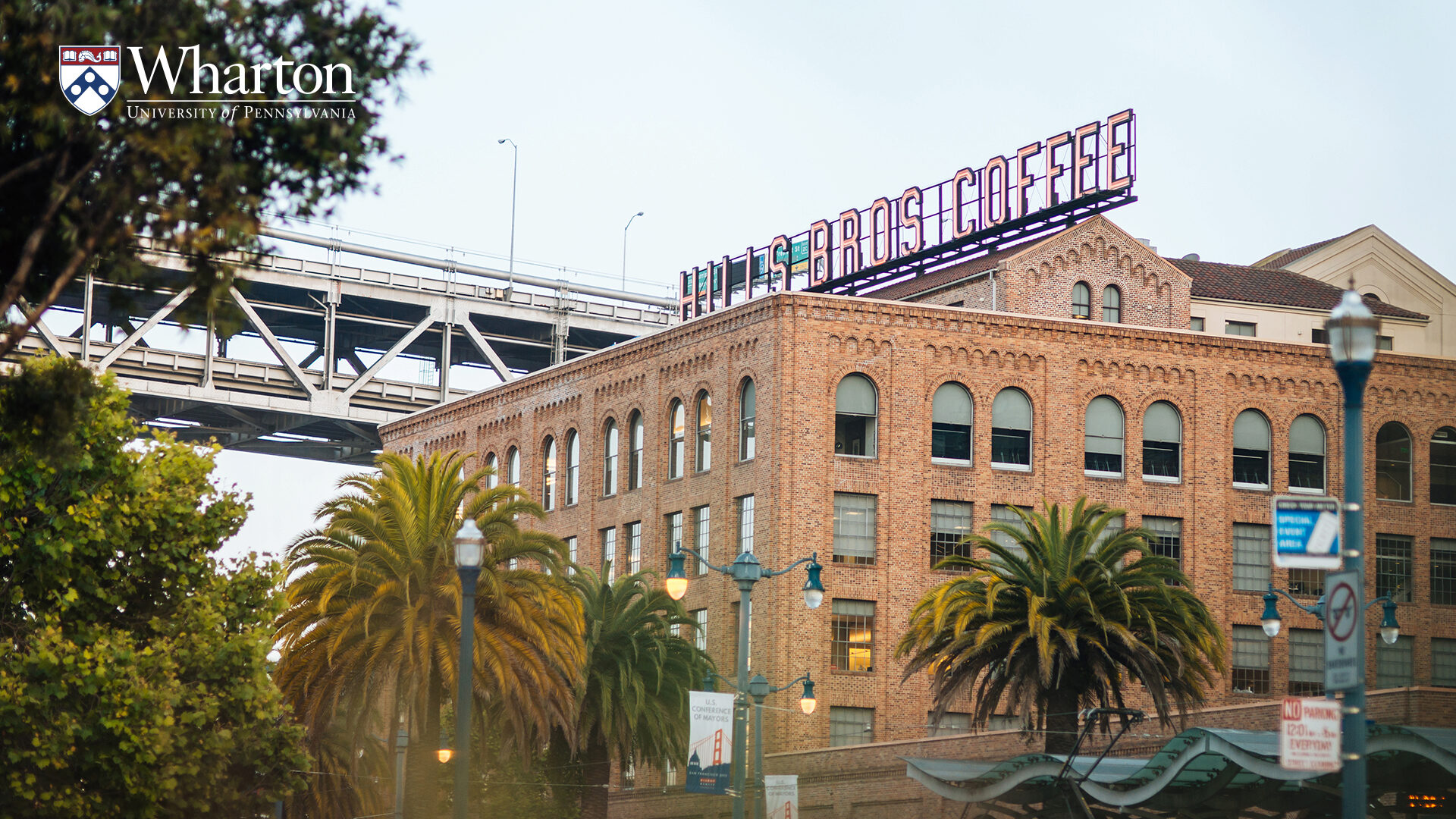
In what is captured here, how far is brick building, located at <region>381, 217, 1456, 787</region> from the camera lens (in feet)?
192

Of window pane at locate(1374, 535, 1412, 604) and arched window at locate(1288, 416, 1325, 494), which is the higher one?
arched window at locate(1288, 416, 1325, 494)

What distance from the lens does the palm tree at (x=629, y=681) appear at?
4844 cm

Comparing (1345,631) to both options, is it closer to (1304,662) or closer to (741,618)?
(741,618)

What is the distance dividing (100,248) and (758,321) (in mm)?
40806

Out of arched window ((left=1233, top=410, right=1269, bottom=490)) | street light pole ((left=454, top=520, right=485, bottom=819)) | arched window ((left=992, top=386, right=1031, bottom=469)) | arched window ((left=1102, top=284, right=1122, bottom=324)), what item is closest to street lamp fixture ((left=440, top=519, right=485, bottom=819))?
street light pole ((left=454, top=520, right=485, bottom=819))

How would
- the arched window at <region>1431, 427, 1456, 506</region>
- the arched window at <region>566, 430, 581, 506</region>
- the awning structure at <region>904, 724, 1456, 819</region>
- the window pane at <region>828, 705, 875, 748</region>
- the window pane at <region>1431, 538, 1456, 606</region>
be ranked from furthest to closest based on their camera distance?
the arched window at <region>566, 430, 581, 506</region> < the arched window at <region>1431, 427, 1456, 506</region> < the window pane at <region>1431, 538, 1456, 606</region> < the window pane at <region>828, 705, 875, 748</region> < the awning structure at <region>904, 724, 1456, 819</region>

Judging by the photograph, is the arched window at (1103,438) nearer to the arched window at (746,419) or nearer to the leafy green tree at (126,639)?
the arched window at (746,419)

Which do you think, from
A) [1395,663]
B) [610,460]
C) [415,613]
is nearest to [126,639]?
[415,613]

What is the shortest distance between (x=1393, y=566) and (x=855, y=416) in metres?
20.0

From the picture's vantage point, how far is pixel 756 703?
40438mm

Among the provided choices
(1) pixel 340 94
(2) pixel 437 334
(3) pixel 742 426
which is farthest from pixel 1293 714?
(2) pixel 437 334

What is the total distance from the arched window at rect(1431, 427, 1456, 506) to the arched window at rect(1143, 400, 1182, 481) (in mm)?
10119

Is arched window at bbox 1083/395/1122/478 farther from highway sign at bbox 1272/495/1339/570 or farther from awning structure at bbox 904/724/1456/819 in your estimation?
highway sign at bbox 1272/495/1339/570

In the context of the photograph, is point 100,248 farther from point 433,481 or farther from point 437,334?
point 437,334
